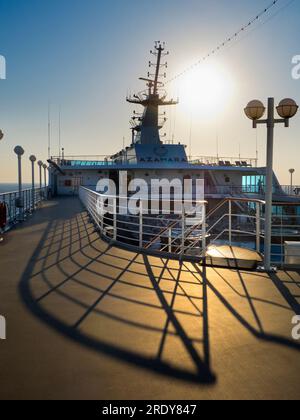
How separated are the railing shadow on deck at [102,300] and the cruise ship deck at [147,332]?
0.01 meters

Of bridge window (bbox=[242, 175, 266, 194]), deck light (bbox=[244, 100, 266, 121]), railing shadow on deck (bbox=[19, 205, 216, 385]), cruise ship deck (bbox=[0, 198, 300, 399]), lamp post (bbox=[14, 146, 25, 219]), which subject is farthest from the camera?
bridge window (bbox=[242, 175, 266, 194])

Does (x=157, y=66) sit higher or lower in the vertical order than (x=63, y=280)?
higher

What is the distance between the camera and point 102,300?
434 cm

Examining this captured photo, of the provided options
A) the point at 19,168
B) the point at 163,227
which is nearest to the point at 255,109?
the point at 163,227

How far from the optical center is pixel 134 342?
3.19 metres

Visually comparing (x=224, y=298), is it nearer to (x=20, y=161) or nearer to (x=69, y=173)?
(x=20, y=161)

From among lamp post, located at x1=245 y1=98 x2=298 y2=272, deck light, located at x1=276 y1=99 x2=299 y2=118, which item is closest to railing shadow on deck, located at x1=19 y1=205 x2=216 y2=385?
lamp post, located at x1=245 y1=98 x2=298 y2=272

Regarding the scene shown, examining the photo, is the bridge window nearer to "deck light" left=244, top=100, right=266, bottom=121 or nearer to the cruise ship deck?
"deck light" left=244, top=100, right=266, bottom=121

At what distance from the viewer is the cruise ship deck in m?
2.51

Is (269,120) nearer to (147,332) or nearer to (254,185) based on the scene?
(147,332)

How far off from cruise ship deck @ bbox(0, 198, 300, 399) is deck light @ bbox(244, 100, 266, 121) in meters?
2.60

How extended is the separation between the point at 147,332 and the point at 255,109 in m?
4.07

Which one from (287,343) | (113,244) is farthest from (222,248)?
(287,343)

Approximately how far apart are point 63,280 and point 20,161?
31.1ft
